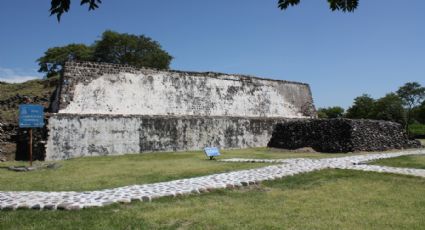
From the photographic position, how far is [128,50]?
115ft

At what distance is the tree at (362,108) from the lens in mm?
47603

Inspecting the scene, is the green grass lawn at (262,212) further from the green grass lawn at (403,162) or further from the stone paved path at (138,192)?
the green grass lawn at (403,162)

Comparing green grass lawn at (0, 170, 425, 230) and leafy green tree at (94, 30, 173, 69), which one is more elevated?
leafy green tree at (94, 30, 173, 69)

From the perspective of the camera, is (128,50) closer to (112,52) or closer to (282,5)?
(112,52)

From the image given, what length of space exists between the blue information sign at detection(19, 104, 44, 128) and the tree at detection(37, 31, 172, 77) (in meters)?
23.9

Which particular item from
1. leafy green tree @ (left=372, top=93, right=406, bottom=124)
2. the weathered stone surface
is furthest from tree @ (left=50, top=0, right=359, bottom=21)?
leafy green tree @ (left=372, top=93, right=406, bottom=124)

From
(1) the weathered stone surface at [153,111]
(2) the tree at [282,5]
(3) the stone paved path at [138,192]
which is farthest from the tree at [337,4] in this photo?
(1) the weathered stone surface at [153,111]

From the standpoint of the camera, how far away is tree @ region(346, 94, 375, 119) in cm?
4760

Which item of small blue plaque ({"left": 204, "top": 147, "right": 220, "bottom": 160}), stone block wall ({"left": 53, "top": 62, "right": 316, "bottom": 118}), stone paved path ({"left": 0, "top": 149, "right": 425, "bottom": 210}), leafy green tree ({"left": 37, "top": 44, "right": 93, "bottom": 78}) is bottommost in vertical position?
stone paved path ({"left": 0, "top": 149, "right": 425, "bottom": 210})

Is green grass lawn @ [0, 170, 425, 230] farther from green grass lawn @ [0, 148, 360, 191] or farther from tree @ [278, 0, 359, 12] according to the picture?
tree @ [278, 0, 359, 12]

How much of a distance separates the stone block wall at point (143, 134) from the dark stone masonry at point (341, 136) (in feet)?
4.80

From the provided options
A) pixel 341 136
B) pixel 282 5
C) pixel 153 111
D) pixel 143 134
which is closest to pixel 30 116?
pixel 143 134

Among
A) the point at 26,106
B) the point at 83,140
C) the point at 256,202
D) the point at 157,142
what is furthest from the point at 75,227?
the point at 157,142

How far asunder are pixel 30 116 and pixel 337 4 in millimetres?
10368
